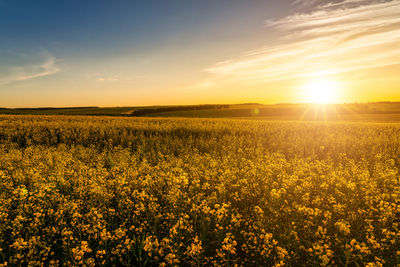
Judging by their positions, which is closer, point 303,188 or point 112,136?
point 303,188

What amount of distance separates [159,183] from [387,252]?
3.87 metres

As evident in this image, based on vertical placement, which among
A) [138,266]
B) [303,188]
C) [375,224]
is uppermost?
[303,188]

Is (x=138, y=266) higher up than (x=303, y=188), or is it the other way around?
(x=303, y=188)

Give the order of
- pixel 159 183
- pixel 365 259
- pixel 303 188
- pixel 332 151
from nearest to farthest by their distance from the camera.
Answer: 1. pixel 365 259
2. pixel 303 188
3. pixel 159 183
4. pixel 332 151

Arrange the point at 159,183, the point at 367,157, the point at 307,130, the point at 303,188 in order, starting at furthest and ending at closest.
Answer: the point at 307,130
the point at 367,157
the point at 159,183
the point at 303,188

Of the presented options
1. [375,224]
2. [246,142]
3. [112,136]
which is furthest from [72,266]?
[112,136]

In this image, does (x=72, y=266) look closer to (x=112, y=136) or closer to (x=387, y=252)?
(x=387, y=252)

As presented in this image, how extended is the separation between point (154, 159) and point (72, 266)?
18.2 feet

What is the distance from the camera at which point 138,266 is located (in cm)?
315

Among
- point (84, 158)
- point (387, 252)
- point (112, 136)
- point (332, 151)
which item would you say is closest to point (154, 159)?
point (84, 158)

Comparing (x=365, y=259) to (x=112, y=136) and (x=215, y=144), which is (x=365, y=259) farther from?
(x=112, y=136)

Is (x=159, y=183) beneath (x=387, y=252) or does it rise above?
above

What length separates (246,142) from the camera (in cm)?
1124

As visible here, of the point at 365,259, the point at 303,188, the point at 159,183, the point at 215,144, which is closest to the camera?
the point at 365,259
